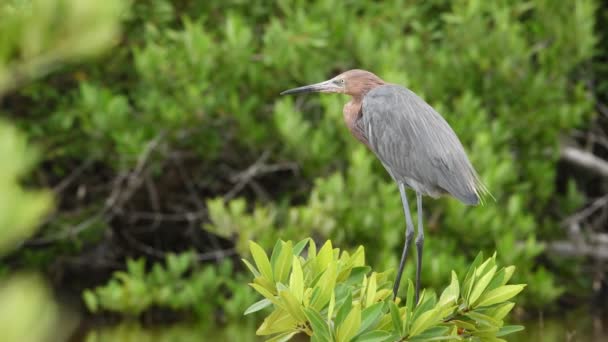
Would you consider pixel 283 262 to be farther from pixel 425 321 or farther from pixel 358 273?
pixel 425 321

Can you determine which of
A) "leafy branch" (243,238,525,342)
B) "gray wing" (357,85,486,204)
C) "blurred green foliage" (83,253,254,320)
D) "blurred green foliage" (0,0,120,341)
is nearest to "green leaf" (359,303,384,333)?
"leafy branch" (243,238,525,342)

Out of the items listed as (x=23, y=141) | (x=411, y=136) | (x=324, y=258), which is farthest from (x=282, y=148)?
(x=23, y=141)

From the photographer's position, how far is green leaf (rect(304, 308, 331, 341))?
7.84 feet

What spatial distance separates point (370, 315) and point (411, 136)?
2.01 ft

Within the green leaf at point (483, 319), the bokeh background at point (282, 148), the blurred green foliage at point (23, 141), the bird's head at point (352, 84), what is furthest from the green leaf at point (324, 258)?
the bokeh background at point (282, 148)

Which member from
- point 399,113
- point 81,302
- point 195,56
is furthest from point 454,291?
point 81,302

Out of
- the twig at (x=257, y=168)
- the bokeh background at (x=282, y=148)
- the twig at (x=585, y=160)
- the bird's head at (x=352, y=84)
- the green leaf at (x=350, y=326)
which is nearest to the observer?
the green leaf at (x=350, y=326)

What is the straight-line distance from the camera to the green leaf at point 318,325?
2.39m

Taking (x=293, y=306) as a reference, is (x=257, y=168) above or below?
below

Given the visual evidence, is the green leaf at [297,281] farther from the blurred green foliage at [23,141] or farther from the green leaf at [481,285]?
the blurred green foliage at [23,141]

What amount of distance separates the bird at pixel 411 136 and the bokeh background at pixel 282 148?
2851 mm

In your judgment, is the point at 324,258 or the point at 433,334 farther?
the point at 324,258

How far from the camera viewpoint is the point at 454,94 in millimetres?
6840

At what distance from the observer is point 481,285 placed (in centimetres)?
255
